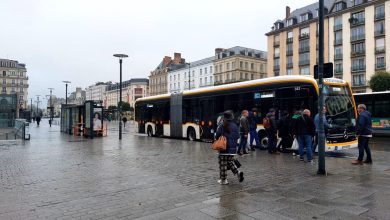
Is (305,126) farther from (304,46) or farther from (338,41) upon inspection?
(304,46)

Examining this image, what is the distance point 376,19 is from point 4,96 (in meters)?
53.4

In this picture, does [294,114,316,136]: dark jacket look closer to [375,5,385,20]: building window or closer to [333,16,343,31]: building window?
[375,5,385,20]: building window

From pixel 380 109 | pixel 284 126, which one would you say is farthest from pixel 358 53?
pixel 284 126

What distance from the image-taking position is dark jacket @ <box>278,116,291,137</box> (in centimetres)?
1205

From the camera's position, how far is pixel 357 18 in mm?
52875

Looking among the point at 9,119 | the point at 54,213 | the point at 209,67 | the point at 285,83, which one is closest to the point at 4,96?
the point at 9,119

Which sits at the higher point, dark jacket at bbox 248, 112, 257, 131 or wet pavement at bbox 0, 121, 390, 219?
dark jacket at bbox 248, 112, 257, 131

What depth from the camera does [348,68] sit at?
5450 cm

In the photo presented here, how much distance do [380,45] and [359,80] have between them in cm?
621

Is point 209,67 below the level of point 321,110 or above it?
above

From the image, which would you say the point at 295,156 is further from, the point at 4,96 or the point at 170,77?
the point at 170,77

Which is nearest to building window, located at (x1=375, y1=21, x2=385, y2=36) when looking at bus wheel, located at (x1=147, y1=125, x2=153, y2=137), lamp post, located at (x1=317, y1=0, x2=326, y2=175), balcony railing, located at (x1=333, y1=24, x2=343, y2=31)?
balcony railing, located at (x1=333, y1=24, x2=343, y2=31)

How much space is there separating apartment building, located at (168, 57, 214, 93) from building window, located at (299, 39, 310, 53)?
3065cm

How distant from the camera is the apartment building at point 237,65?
268 ft
